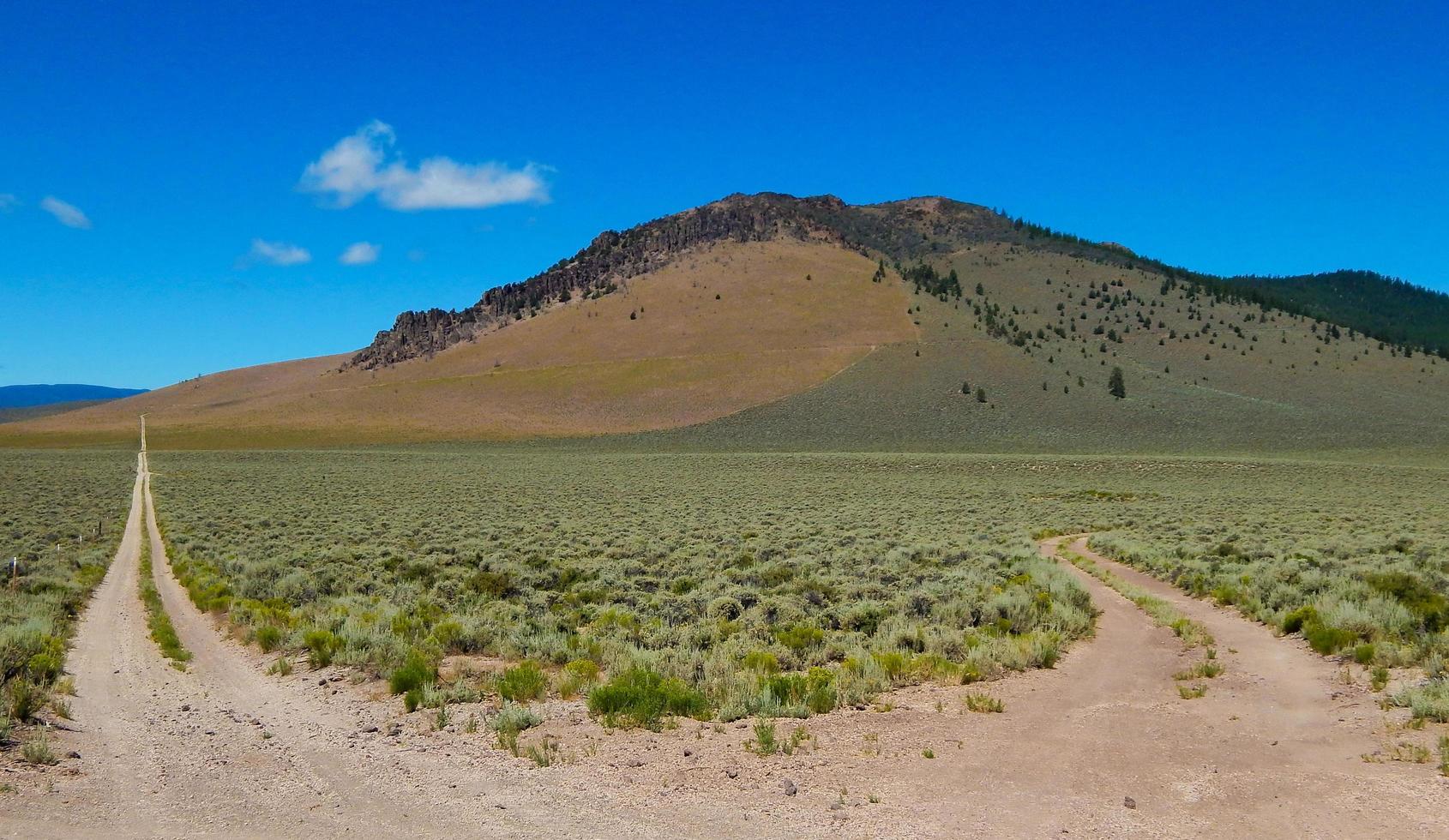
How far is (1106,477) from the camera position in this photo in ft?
161

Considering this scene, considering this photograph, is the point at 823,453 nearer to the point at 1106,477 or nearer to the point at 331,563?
the point at 1106,477

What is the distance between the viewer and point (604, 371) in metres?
101

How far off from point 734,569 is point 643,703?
26.6 ft

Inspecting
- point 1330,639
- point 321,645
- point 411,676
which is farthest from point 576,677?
point 1330,639

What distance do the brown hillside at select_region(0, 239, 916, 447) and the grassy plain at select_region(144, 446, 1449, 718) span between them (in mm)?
49247

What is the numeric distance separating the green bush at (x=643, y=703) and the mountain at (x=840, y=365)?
65178 mm

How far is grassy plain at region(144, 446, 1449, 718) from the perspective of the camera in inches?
382

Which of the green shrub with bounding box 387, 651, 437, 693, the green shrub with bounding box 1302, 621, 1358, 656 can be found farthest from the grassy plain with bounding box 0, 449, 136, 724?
the green shrub with bounding box 1302, 621, 1358, 656

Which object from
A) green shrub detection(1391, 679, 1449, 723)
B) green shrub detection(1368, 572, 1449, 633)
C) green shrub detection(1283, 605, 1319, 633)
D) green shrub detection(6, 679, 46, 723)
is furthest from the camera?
green shrub detection(1283, 605, 1319, 633)

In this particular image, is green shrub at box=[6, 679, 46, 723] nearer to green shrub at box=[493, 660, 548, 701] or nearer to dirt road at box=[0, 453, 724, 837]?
dirt road at box=[0, 453, 724, 837]

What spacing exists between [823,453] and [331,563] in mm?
52848

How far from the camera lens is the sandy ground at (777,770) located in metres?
5.69

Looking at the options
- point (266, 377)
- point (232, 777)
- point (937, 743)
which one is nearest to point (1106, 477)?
point (937, 743)

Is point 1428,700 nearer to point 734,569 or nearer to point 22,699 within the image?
point 734,569
